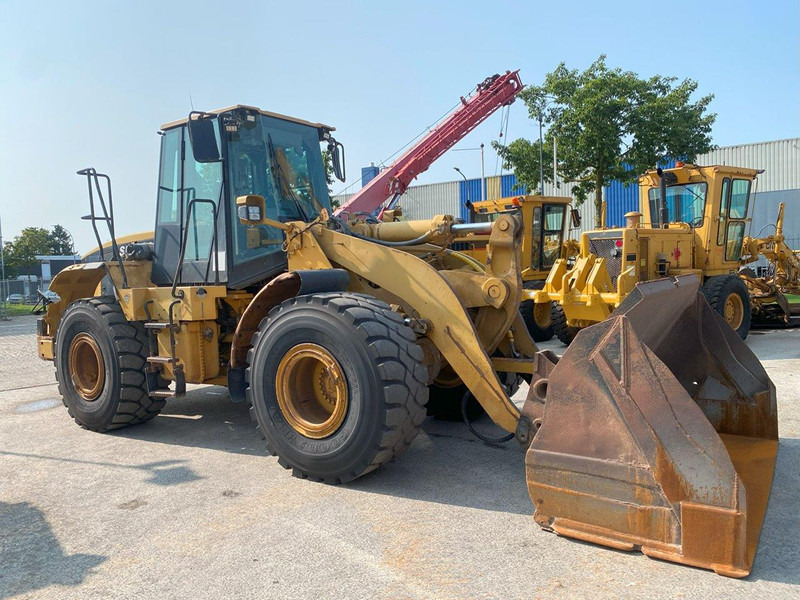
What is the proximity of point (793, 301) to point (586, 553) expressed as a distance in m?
14.0

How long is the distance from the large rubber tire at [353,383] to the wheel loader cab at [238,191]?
123 centimetres

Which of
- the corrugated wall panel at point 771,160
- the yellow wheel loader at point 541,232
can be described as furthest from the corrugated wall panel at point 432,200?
the yellow wheel loader at point 541,232

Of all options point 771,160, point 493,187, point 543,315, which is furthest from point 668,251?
point 493,187

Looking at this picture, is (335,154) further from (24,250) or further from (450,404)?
(24,250)

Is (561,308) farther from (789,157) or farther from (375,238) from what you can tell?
(789,157)

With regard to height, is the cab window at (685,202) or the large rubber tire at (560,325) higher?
A: the cab window at (685,202)

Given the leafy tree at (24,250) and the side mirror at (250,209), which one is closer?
the side mirror at (250,209)

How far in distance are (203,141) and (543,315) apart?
8.29 metres

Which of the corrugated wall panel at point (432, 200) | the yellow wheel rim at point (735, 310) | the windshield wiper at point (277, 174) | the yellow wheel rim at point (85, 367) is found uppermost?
the corrugated wall panel at point (432, 200)

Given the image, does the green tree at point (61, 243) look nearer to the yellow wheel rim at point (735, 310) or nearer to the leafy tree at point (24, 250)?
the leafy tree at point (24, 250)

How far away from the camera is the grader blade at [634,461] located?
3.09m

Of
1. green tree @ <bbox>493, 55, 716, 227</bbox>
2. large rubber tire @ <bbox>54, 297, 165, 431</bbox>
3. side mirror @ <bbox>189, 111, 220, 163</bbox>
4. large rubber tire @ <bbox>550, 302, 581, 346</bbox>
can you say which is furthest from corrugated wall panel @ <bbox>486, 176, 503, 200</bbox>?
side mirror @ <bbox>189, 111, 220, 163</bbox>

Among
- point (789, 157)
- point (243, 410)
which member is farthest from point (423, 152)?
point (789, 157)

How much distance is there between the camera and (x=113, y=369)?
5965 mm
